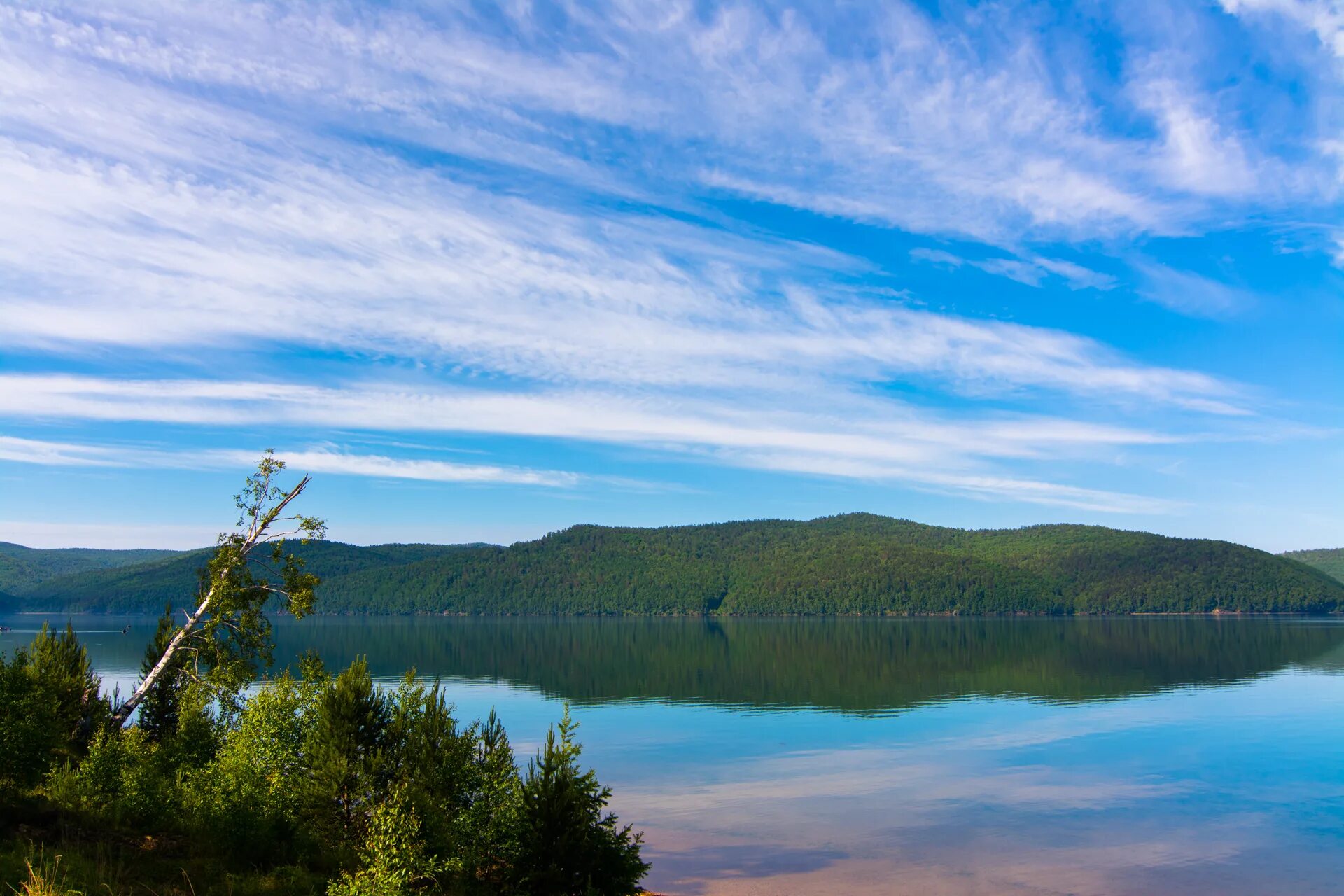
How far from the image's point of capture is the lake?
34688 millimetres

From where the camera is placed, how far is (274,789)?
28781 millimetres

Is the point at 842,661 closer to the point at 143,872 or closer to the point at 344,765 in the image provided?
the point at 344,765

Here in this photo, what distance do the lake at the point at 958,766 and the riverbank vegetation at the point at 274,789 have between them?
9733mm

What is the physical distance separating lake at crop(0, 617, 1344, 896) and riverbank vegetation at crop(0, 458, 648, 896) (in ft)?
31.9

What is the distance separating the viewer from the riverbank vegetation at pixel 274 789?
23875 mm

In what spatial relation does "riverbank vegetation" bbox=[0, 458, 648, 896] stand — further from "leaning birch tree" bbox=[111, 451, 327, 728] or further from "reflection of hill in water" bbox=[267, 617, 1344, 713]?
"reflection of hill in water" bbox=[267, 617, 1344, 713]

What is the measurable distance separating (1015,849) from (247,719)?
96.6 ft

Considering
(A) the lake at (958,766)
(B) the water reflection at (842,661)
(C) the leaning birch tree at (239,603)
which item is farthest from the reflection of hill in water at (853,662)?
(C) the leaning birch tree at (239,603)

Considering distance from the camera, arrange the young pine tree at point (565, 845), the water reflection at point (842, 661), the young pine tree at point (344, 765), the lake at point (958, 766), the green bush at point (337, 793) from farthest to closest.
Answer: the water reflection at point (842, 661) < the lake at point (958, 766) < the young pine tree at point (344, 765) < the green bush at point (337, 793) < the young pine tree at point (565, 845)

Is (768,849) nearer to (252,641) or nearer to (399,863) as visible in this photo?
(399,863)

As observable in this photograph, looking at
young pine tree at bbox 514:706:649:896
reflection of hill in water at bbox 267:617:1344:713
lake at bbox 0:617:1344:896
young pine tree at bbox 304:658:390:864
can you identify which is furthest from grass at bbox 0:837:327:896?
reflection of hill in water at bbox 267:617:1344:713

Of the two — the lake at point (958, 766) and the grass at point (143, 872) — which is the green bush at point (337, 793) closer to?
the grass at point (143, 872)

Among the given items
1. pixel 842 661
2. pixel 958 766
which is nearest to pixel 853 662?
pixel 842 661

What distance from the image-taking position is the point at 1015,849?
36.8 meters
